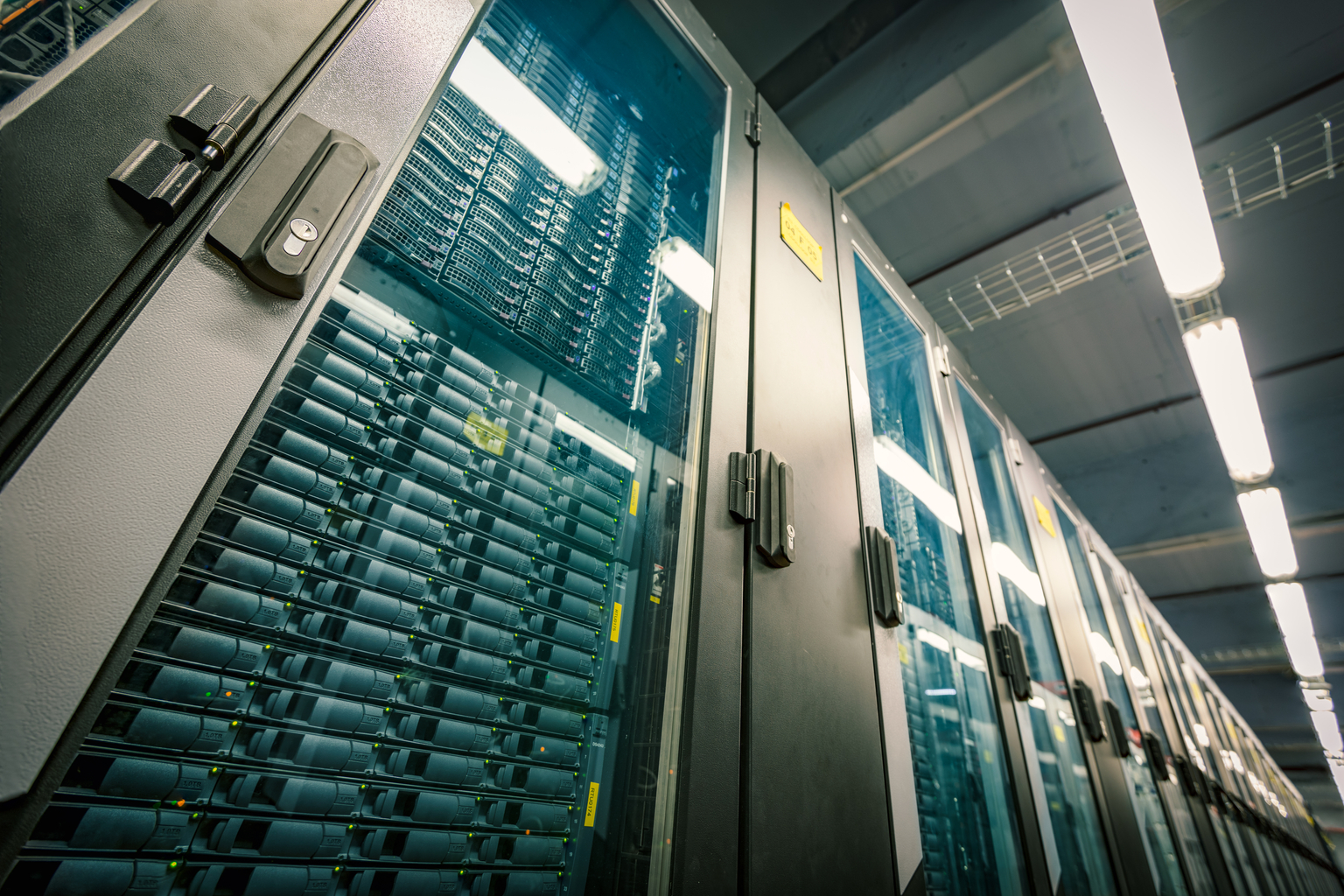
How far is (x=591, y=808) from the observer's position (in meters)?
0.82

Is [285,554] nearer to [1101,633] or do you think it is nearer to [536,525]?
[536,525]

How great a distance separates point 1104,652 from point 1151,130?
256 cm

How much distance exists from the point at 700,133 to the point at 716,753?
141 centimetres

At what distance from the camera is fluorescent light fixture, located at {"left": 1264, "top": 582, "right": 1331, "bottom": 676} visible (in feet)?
18.6

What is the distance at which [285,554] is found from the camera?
655 mm

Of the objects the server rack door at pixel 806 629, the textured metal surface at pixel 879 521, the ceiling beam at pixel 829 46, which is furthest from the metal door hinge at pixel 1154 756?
the ceiling beam at pixel 829 46

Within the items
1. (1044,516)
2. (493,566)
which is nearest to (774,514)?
(493,566)

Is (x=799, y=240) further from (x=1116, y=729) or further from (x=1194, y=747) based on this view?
(x=1194, y=747)

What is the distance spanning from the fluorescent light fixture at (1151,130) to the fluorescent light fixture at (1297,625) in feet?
17.5

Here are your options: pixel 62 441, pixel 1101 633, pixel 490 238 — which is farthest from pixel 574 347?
pixel 1101 633

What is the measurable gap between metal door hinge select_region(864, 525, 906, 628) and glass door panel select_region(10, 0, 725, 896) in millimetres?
594

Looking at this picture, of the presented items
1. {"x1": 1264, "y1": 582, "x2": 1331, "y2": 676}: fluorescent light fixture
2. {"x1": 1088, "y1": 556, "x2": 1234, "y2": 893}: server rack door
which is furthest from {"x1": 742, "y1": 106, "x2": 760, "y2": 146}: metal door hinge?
{"x1": 1264, "y1": 582, "x2": 1331, "y2": 676}: fluorescent light fixture

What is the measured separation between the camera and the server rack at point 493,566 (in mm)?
516

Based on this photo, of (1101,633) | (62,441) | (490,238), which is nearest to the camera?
(62,441)
